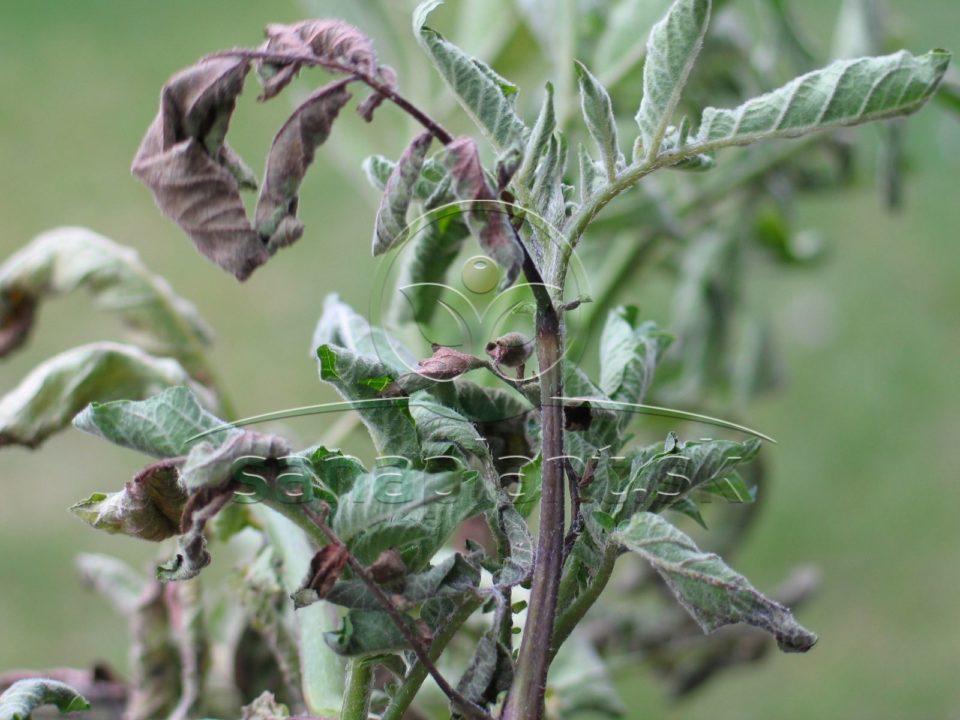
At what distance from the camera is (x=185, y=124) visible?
30 cm

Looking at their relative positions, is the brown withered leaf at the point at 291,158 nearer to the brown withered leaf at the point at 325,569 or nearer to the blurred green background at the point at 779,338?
the brown withered leaf at the point at 325,569

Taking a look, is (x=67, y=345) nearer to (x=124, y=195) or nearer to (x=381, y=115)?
(x=124, y=195)

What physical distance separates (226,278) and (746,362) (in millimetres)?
1366

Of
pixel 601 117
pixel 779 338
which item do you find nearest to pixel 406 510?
pixel 601 117

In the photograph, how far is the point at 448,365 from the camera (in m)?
0.31

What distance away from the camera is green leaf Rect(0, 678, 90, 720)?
33cm

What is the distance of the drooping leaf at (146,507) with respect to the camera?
0.30 meters

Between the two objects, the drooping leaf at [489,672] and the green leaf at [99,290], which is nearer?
the drooping leaf at [489,672]

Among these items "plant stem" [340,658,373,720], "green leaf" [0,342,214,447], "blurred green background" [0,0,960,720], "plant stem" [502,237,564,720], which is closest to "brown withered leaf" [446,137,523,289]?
"plant stem" [502,237,564,720]

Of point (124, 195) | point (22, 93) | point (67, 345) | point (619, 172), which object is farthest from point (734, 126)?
point (22, 93)

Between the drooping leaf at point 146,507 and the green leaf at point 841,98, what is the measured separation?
19 cm

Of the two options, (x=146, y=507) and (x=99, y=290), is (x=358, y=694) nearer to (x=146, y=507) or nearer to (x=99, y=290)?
(x=146, y=507)

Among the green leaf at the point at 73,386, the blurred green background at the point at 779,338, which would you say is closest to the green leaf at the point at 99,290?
the green leaf at the point at 73,386

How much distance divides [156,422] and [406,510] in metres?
0.08
